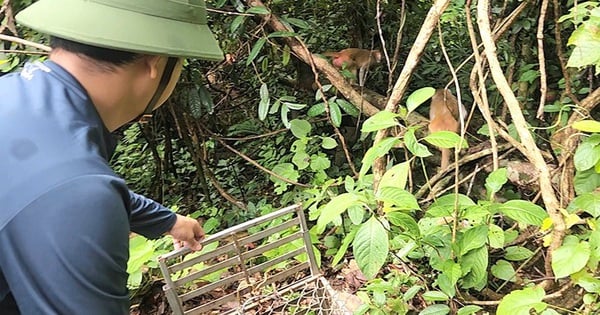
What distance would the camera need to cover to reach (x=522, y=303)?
123 cm

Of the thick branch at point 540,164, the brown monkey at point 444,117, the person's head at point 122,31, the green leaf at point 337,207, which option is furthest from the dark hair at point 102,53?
the brown monkey at point 444,117

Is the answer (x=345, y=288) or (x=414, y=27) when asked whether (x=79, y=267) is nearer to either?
(x=345, y=288)

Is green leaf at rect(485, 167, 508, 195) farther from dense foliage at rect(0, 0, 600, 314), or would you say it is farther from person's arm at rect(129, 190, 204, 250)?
person's arm at rect(129, 190, 204, 250)

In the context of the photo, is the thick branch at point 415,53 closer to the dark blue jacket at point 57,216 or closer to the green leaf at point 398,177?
the green leaf at point 398,177

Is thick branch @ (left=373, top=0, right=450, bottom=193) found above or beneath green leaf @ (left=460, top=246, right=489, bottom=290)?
above

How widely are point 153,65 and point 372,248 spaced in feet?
2.14

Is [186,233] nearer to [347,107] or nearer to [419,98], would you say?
[419,98]

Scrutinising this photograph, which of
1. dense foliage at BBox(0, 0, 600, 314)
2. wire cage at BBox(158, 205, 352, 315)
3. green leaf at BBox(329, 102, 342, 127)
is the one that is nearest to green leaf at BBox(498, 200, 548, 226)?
dense foliage at BBox(0, 0, 600, 314)

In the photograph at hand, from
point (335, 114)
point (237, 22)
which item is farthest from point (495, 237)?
point (237, 22)

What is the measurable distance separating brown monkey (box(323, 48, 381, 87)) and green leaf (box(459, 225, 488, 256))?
1.55 m

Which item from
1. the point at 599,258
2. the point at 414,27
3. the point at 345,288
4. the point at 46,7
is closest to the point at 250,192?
the point at 345,288

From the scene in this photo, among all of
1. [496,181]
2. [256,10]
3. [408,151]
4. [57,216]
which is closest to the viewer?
[57,216]

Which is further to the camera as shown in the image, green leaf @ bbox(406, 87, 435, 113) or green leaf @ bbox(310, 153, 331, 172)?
green leaf @ bbox(310, 153, 331, 172)

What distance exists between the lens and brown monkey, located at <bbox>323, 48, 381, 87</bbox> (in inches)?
113
